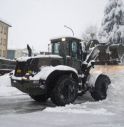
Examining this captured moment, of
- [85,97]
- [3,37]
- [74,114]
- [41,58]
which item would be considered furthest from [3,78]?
[3,37]

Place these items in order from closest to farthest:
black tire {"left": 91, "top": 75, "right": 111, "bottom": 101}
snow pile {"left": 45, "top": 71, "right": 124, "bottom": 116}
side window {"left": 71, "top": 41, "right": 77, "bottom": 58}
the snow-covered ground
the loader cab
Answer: the snow-covered ground → snow pile {"left": 45, "top": 71, "right": 124, "bottom": 116} → the loader cab → side window {"left": 71, "top": 41, "right": 77, "bottom": 58} → black tire {"left": 91, "top": 75, "right": 111, "bottom": 101}

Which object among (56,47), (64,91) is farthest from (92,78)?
(64,91)

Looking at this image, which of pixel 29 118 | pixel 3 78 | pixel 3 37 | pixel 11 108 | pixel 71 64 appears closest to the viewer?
pixel 29 118

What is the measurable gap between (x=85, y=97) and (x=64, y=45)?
2.93 meters

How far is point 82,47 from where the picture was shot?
14.0 m

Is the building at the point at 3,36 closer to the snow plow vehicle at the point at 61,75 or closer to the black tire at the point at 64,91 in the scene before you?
the snow plow vehicle at the point at 61,75

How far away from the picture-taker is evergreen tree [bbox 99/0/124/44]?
4891cm

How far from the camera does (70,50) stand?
13.5m

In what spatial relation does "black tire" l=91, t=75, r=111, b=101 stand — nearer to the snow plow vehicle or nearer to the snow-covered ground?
the snow plow vehicle

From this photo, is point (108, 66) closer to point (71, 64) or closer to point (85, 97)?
point (85, 97)

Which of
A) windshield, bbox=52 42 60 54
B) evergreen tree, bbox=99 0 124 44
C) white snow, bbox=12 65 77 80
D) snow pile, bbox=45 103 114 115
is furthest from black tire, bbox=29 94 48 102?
evergreen tree, bbox=99 0 124 44

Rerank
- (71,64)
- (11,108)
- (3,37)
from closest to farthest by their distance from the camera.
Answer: (11,108) < (71,64) < (3,37)

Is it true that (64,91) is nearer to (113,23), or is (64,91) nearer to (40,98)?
(40,98)

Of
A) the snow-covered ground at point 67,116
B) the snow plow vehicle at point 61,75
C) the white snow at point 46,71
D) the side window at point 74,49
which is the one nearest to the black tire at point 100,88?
the snow plow vehicle at point 61,75
